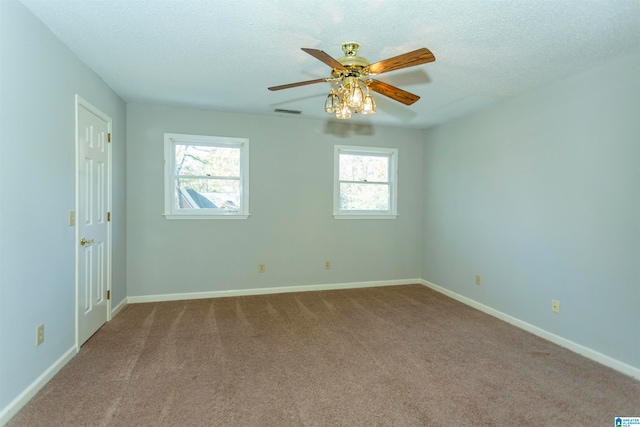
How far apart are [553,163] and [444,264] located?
6.68 ft

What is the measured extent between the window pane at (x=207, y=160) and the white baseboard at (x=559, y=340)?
11.5ft

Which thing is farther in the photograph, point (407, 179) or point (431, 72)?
point (407, 179)

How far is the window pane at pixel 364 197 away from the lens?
15.9ft

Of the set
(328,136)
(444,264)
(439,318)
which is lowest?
(439,318)

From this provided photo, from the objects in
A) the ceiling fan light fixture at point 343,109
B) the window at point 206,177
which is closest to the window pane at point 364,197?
the window at point 206,177

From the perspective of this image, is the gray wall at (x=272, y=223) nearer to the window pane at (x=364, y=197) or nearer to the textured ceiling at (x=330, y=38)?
the window pane at (x=364, y=197)

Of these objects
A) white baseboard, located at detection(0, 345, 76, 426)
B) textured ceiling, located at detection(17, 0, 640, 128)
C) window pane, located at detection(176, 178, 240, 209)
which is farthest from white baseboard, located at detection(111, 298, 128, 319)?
textured ceiling, located at detection(17, 0, 640, 128)

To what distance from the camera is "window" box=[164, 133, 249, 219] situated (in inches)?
162

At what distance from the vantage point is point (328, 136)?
4691mm

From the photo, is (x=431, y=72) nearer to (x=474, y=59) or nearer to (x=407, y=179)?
(x=474, y=59)

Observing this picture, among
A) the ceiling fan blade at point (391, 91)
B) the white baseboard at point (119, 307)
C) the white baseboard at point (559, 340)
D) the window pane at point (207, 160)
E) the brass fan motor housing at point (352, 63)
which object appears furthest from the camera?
the window pane at point (207, 160)

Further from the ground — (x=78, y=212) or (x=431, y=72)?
(x=431, y=72)

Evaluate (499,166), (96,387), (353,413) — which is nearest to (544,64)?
(499,166)

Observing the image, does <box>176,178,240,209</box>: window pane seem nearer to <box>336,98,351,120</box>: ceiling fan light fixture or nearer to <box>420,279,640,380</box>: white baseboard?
<box>336,98,351,120</box>: ceiling fan light fixture
